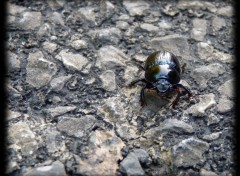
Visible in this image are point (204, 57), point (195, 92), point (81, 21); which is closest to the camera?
point (195, 92)

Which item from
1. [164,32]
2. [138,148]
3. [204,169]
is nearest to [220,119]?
[204,169]

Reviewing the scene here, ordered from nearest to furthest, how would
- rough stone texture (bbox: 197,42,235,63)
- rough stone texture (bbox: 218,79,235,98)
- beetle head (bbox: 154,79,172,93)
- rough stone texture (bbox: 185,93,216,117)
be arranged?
rough stone texture (bbox: 185,93,216,117), beetle head (bbox: 154,79,172,93), rough stone texture (bbox: 218,79,235,98), rough stone texture (bbox: 197,42,235,63)

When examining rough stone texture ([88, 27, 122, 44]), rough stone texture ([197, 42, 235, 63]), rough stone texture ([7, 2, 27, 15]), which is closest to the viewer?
rough stone texture ([197, 42, 235, 63])

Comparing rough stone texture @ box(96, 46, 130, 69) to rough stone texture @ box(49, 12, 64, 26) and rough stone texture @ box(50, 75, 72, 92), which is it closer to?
rough stone texture @ box(50, 75, 72, 92)

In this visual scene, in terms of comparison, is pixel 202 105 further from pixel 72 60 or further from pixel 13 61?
pixel 13 61

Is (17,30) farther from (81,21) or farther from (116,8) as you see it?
(116,8)

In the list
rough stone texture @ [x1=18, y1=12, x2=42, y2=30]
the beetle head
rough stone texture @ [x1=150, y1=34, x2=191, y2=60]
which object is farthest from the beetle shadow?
rough stone texture @ [x1=18, y1=12, x2=42, y2=30]
